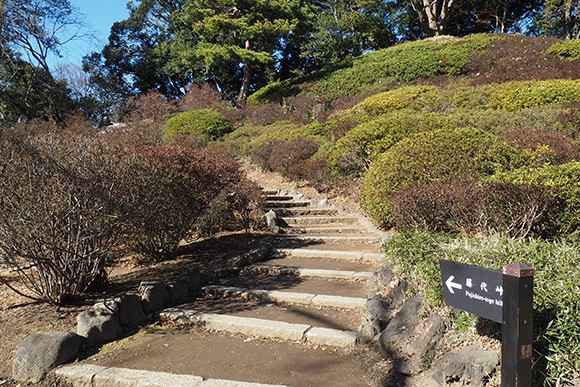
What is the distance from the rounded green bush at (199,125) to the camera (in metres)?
15.9

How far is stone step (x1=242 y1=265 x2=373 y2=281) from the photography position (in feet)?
17.0

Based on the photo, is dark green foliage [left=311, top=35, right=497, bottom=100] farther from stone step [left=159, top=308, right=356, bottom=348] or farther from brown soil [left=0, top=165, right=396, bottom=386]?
brown soil [left=0, top=165, right=396, bottom=386]

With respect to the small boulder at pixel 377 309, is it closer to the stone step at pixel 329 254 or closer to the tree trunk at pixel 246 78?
the stone step at pixel 329 254

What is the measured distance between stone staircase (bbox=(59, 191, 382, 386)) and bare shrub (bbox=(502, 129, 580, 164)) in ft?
9.46

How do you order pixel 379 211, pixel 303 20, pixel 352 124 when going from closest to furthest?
pixel 379 211, pixel 352 124, pixel 303 20

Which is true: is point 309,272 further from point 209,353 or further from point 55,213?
point 55,213

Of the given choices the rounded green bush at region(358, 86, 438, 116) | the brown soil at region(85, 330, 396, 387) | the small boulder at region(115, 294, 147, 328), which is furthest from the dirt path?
the rounded green bush at region(358, 86, 438, 116)

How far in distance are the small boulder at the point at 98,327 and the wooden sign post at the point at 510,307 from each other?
3.27 meters

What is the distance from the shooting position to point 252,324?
396cm

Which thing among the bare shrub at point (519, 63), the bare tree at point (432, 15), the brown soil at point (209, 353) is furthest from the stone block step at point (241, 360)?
the bare tree at point (432, 15)

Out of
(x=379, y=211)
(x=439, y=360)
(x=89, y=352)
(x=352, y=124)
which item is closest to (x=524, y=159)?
(x=379, y=211)

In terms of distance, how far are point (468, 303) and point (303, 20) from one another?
70.9 feet

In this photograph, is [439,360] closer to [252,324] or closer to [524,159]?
[252,324]

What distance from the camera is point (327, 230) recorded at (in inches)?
303
